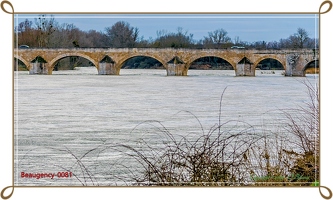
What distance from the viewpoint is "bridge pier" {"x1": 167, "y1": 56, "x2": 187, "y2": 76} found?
16.3 m

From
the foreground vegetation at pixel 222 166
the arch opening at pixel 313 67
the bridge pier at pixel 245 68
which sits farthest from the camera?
the bridge pier at pixel 245 68

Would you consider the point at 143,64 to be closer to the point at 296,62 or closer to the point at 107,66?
the point at 296,62

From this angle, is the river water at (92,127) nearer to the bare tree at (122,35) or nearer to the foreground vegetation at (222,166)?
the foreground vegetation at (222,166)

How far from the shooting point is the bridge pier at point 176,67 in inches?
642

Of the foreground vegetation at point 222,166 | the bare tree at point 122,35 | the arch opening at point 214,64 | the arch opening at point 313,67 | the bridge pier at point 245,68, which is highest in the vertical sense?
the bridge pier at point 245,68

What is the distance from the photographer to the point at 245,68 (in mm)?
14883

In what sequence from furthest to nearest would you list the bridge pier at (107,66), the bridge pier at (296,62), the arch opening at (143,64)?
the bridge pier at (107,66), the arch opening at (143,64), the bridge pier at (296,62)

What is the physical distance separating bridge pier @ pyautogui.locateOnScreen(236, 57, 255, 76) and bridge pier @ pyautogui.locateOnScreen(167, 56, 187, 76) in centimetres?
174

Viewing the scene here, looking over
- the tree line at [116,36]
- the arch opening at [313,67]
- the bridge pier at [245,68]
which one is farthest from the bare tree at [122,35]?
the bridge pier at [245,68]

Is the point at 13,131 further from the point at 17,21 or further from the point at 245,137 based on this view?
the point at 245,137

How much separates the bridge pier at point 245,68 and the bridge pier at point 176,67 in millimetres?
1739

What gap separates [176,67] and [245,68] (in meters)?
2.58

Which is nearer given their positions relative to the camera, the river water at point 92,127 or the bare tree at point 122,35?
the river water at point 92,127

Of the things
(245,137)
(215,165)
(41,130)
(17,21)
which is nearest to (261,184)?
(215,165)
